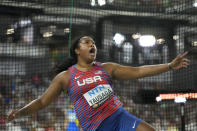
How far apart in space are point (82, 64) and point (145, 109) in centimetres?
1005

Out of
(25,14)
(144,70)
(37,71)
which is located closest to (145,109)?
(37,71)

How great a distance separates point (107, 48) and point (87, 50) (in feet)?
18.9

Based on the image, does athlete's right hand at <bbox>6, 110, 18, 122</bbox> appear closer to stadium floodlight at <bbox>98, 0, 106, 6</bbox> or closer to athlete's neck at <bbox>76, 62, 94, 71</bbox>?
athlete's neck at <bbox>76, 62, 94, 71</bbox>

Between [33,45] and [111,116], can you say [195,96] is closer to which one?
[111,116]

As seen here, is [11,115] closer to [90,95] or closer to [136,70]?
[90,95]

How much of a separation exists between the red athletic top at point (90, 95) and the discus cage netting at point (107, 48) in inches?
150

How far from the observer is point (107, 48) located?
28.5 feet

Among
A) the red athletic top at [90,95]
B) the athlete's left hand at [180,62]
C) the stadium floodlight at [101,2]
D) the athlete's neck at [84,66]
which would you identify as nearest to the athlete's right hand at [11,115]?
the red athletic top at [90,95]

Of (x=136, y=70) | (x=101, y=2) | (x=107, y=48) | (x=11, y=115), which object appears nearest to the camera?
(x=11, y=115)

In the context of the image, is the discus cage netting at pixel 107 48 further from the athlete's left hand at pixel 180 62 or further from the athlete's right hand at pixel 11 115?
the athlete's right hand at pixel 11 115

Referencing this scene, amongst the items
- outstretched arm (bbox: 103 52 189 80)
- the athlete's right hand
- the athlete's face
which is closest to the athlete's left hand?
Answer: outstretched arm (bbox: 103 52 189 80)

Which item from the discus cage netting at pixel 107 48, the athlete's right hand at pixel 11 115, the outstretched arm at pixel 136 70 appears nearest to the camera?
the athlete's right hand at pixel 11 115

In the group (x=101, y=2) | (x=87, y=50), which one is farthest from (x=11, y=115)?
(x=101, y=2)

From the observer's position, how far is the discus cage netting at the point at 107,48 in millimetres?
7363
